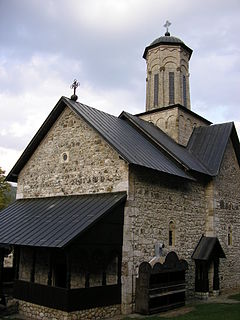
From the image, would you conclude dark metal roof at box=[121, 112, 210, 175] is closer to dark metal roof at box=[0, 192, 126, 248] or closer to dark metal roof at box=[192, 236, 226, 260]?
dark metal roof at box=[192, 236, 226, 260]

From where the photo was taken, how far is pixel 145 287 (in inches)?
441

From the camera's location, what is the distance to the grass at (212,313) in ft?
34.3

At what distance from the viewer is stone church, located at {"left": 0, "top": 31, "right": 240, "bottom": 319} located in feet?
35.2

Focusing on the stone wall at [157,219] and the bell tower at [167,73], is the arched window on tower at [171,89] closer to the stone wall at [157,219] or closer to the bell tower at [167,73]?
the bell tower at [167,73]

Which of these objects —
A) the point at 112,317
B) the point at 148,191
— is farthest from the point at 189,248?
the point at 112,317

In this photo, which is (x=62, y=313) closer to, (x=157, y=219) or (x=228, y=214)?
(x=157, y=219)

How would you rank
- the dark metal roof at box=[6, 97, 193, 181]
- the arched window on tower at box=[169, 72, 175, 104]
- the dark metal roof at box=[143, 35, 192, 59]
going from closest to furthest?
1. the dark metal roof at box=[6, 97, 193, 181]
2. the arched window on tower at box=[169, 72, 175, 104]
3. the dark metal roof at box=[143, 35, 192, 59]

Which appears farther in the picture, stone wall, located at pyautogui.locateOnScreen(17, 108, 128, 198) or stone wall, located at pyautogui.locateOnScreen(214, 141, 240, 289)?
stone wall, located at pyautogui.locateOnScreen(214, 141, 240, 289)

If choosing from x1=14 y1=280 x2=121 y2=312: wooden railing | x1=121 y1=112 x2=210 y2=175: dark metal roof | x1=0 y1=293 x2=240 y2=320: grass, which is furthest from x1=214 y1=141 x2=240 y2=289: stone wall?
x1=14 y1=280 x2=121 y2=312: wooden railing

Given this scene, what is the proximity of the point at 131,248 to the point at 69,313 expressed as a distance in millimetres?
2780

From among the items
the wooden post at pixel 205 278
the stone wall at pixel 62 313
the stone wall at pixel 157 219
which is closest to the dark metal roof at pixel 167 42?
the stone wall at pixel 157 219

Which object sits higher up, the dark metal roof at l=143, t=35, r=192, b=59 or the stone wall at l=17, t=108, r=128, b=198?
the dark metal roof at l=143, t=35, r=192, b=59

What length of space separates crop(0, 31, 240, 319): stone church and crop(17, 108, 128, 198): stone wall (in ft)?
0.13

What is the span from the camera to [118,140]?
12.8 m
